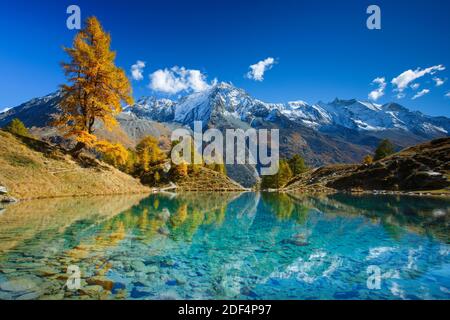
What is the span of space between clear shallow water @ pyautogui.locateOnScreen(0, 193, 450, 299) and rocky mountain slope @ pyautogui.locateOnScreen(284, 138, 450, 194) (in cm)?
6317

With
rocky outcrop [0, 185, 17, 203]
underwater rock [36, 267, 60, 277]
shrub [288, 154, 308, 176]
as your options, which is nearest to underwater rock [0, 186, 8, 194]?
→ rocky outcrop [0, 185, 17, 203]

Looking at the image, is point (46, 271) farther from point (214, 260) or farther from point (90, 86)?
point (90, 86)

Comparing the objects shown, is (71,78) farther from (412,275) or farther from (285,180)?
(285,180)

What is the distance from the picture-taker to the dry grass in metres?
29.5

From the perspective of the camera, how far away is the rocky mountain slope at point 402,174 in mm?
72250

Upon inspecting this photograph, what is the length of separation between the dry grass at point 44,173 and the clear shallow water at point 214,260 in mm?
11501

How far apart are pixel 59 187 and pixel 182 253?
2652cm

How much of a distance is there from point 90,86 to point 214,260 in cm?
3190

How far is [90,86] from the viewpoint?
3597 centimetres

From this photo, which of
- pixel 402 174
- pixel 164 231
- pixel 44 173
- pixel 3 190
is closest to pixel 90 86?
pixel 44 173

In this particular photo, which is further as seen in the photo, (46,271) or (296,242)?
(296,242)

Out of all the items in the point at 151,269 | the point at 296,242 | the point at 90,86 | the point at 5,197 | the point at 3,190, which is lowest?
the point at 296,242
